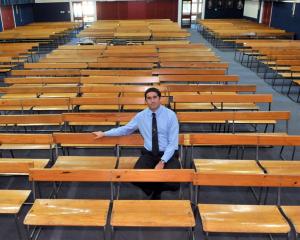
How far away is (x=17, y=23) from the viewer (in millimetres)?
19031

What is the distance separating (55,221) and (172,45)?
7945mm

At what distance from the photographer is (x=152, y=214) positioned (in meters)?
2.52

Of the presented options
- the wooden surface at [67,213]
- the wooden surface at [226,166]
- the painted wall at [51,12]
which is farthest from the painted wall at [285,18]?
the wooden surface at [67,213]

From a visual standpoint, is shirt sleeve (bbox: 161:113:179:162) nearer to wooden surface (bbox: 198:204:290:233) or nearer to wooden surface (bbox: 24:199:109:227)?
wooden surface (bbox: 198:204:290:233)

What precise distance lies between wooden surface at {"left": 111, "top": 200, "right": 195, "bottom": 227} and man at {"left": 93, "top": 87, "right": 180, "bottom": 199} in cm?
45

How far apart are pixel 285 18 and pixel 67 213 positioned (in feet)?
54.3

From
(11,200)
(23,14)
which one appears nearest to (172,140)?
(11,200)

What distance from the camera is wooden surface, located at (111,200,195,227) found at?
94.8 inches

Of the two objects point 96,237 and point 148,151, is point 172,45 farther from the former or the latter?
point 96,237

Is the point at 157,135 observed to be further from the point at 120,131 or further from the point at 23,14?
the point at 23,14

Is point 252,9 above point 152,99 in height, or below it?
above

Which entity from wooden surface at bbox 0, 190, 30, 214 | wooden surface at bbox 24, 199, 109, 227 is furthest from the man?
wooden surface at bbox 0, 190, 30, 214

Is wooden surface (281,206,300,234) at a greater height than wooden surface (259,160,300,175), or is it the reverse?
wooden surface (259,160,300,175)

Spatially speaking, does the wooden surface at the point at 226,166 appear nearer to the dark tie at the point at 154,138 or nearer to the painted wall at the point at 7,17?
the dark tie at the point at 154,138
